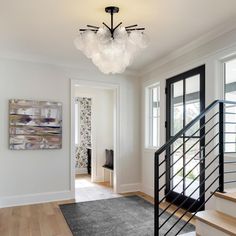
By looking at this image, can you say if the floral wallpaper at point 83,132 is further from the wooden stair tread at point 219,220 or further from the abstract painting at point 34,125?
the wooden stair tread at point 219,220

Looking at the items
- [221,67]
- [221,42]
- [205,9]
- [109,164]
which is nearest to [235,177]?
[221,67]

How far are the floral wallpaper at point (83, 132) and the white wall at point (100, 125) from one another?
107cm

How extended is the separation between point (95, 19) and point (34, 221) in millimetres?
2815

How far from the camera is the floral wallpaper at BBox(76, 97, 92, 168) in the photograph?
711 centimetres

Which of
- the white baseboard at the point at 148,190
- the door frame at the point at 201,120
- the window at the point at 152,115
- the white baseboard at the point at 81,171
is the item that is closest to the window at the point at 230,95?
the door frame at the point at 201,120

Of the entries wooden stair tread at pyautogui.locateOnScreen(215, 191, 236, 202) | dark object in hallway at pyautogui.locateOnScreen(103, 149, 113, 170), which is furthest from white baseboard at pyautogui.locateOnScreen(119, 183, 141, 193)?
wooden stair tread at pyautogui.locateOnScreen(215, 191, 236, 202)

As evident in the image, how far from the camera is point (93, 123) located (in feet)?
20.1

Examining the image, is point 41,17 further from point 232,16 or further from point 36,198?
point 36,198

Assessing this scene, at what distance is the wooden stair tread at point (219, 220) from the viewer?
1.89 metres

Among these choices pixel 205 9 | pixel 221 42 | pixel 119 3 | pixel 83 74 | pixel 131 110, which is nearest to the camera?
pixel 119 3

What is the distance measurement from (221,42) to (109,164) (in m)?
3.87

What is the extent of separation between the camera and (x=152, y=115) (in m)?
4.86

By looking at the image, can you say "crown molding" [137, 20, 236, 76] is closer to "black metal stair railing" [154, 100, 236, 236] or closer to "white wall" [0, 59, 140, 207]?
"black metal stair railing" [154, 100, 236, 236]

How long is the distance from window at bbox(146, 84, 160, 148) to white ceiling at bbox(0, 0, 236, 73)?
48.4 inches
